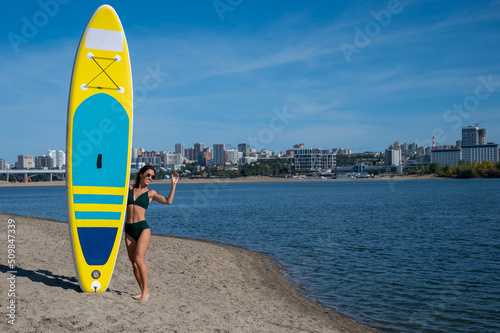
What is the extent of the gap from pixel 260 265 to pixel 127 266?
16.4 ft

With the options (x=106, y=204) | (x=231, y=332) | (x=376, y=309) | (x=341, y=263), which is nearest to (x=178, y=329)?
(x=231, y=332)

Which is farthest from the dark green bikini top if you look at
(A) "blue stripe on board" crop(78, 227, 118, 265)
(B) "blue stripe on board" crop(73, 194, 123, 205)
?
(A) "blue stripe on board" crop(78, 227, 118, 265)

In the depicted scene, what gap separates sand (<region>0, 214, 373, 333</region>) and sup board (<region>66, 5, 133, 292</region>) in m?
0.69

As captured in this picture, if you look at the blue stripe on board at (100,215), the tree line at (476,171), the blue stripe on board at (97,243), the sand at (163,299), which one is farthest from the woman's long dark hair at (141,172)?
the tree line at (476,171)

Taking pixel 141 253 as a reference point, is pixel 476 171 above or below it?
below

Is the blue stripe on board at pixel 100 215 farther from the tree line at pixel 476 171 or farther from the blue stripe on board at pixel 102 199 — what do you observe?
the tree line at pixel 476 171

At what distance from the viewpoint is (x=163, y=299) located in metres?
7.38

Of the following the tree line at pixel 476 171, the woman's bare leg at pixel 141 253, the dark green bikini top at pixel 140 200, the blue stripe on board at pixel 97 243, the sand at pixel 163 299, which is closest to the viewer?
the sand at pixel 163 299

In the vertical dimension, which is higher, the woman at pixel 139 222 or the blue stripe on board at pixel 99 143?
the blue stripe on board at pixel 99 143

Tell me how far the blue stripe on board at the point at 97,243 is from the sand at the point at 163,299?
0.54 metres

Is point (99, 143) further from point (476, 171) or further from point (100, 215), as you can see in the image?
point (476, 171)

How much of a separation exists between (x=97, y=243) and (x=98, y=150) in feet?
4.89

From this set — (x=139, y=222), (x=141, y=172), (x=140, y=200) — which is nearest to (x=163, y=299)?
(x=139, y=222)

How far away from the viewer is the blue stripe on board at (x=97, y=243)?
684 centimetres
